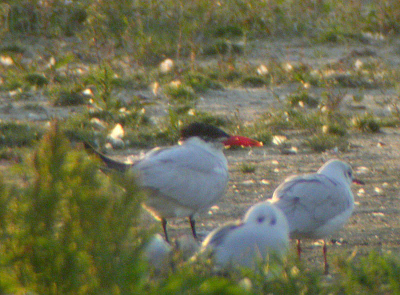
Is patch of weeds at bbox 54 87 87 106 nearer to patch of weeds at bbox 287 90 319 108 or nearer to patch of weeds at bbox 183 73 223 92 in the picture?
patch of weeds at bbox 183 73 223 92

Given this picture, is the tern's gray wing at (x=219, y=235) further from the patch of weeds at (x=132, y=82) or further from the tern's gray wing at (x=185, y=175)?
the patch of weeds at (x=132, y=82)

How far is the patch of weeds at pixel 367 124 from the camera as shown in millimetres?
6031

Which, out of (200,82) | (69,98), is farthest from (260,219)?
(200,82)

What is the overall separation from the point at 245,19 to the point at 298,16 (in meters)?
0.89

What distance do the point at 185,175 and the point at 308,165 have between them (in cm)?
171

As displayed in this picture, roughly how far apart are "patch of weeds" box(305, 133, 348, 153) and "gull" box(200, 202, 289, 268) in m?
2.47

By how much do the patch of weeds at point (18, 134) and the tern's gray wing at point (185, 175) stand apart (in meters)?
1.83

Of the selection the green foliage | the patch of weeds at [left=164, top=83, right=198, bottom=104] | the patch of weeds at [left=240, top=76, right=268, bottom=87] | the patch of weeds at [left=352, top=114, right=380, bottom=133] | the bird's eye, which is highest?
the green foliage

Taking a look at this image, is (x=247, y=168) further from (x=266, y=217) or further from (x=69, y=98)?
(x=69, y=98)

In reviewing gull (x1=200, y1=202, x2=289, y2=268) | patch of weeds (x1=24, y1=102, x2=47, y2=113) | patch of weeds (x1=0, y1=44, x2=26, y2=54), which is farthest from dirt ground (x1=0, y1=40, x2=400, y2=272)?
patch of weeds (x1=0, y1=44, x2=26, y2=54)

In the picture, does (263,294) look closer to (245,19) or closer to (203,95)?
(203,95)

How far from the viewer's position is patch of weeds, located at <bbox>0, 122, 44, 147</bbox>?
5.41m

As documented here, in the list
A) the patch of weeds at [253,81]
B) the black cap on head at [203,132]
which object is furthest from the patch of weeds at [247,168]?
the patch of weeds at [253,81]

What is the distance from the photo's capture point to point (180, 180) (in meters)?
3.68
